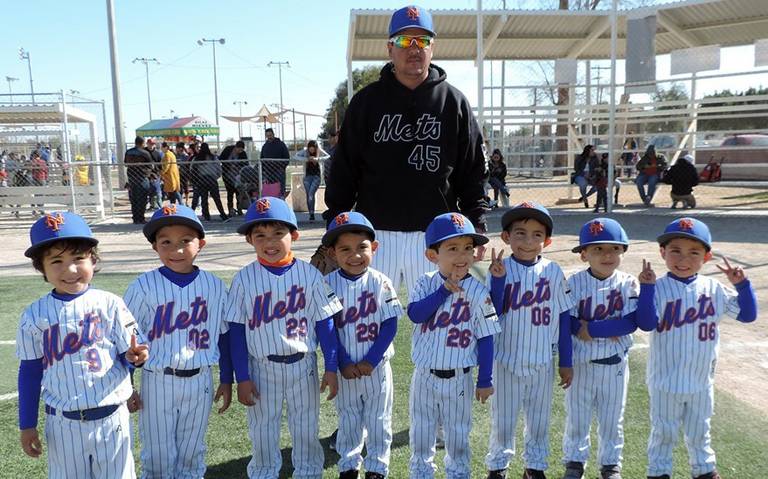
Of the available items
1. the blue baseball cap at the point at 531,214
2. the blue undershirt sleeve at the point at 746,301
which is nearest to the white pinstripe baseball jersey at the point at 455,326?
the blue baseball cap at the point at 531,214

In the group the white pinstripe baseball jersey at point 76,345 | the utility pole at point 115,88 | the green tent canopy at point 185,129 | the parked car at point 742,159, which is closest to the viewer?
the white pinstripe baseball jersey at point 76,345

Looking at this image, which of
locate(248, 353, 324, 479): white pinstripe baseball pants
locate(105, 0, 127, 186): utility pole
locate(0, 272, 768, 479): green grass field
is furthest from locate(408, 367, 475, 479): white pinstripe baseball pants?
locate(105, 0, 127, 186): utility pole

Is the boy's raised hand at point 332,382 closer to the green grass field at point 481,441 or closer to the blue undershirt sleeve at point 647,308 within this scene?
the green grass field at point 481,441

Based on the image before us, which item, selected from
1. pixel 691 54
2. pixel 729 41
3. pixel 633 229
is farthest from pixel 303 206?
pixel 729 41

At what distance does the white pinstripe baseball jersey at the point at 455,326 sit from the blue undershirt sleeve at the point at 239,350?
793 millimetres

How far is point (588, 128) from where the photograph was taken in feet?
55.5

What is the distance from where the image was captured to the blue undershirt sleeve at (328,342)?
2889mm

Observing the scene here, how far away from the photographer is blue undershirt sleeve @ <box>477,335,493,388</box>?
2881 mm

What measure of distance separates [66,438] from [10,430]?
1625mm

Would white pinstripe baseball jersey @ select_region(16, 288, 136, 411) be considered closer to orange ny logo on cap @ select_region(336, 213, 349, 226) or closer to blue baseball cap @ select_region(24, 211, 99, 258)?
blue baseball cap @ select_region(24, 211, 99, 258)

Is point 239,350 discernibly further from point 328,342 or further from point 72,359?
point 72,359

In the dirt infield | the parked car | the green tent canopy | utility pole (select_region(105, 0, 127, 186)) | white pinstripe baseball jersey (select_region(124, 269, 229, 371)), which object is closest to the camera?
white pinstripe baseball jersey (select_region(124, 269, 229, 371))

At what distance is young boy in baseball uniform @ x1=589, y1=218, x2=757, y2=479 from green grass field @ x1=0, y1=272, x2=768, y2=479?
220mm

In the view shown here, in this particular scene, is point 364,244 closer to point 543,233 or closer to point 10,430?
point 543,233
